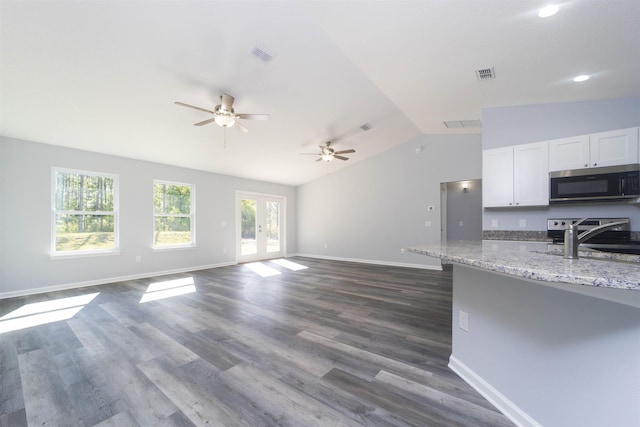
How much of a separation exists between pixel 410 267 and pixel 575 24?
5.21m

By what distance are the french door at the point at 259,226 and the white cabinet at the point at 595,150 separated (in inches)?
263

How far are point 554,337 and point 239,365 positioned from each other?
2.19 metres

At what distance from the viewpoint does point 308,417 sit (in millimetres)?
1573

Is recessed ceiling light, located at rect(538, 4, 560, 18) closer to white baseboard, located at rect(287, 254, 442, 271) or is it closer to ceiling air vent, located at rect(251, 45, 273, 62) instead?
ceiling air vent, located at rect(251, 45, 273, 62)

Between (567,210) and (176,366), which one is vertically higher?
(567,210)

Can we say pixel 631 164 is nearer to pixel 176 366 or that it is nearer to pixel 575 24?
pixel 575 24

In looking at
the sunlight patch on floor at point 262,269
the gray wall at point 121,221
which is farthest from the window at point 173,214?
the sunlight patch on floor at point 262,269

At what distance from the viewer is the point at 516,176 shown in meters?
3.43

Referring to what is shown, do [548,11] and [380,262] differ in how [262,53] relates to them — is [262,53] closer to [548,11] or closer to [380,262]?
[548,11]

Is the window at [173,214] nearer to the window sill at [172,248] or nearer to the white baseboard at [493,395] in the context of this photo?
the window sill at [172,248]

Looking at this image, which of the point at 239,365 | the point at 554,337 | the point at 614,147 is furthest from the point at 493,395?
the point at 614,147

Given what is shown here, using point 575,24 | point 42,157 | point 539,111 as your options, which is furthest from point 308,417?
point 42,157

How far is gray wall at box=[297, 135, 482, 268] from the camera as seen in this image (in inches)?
233

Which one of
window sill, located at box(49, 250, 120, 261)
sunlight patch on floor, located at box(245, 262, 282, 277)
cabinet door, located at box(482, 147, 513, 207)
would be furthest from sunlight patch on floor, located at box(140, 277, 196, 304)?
cabinet door, located at box(482, 147, 513, 207)
